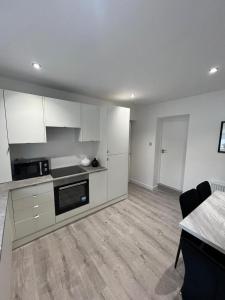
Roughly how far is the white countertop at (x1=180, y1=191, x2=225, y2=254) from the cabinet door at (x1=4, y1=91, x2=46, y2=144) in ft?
7.33

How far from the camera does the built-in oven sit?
2.28 meters

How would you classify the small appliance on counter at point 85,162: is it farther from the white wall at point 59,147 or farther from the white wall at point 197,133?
the white wall at point 197,133

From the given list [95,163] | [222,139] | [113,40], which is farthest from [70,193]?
[222,139]

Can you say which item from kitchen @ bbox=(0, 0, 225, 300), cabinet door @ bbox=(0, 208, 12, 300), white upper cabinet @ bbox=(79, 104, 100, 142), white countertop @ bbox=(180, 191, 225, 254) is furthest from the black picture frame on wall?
cabinet door @ bbox=(0, 208, 12, 300)

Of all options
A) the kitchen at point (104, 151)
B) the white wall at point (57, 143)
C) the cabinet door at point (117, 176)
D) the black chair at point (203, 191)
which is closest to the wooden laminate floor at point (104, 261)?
the kitchen at point (104, 151)

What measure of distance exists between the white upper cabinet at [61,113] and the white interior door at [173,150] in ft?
8.44

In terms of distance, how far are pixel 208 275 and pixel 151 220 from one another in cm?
181

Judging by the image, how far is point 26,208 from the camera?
1958 millimetres

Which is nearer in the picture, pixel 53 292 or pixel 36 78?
pixel 53 292

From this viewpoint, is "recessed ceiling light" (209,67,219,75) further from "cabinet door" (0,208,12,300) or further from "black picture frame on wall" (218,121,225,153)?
"cabinet door" (0,208,12,300)

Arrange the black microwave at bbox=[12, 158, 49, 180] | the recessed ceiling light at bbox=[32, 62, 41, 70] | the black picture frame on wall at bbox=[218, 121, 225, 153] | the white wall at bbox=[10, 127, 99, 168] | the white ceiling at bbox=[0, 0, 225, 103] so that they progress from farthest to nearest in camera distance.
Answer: the black picture frame on wall at bbox=[218, 121, 225, 153] → the white wall at bbox=[10, 127, 99, 168] → the black microwave at bbox=[12, 158, 49, 180] → the recessed ceiling light at bbox=[32, 62, 41, 70] → the white ceiling at bbox=[0, 0, 225, 103]

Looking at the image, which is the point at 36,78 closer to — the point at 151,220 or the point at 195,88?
the point at 195,88

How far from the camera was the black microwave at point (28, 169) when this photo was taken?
6.90 ft

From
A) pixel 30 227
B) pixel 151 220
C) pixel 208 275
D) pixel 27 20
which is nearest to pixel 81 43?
pixel 27 20
